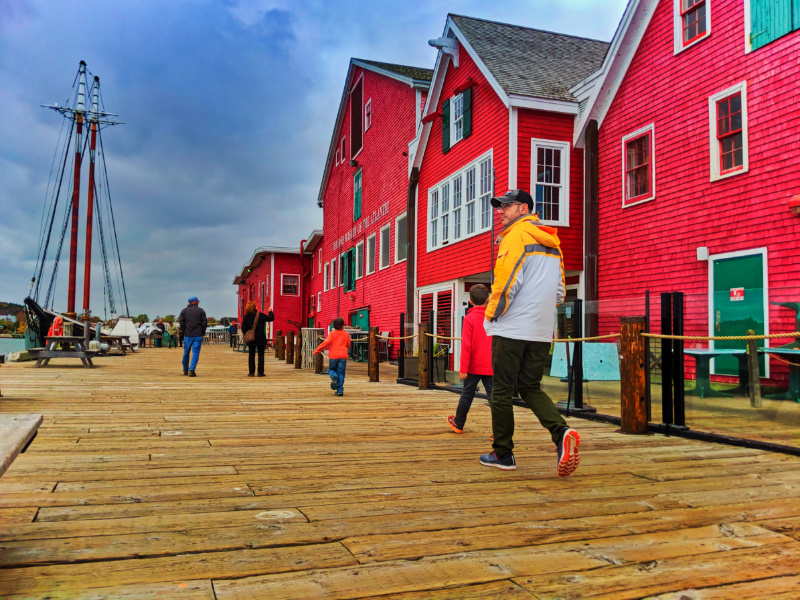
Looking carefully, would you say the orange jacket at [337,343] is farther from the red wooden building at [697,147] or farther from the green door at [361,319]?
the green door at [361,319]

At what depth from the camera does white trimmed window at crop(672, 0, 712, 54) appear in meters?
11.6

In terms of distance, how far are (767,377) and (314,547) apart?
199 inches

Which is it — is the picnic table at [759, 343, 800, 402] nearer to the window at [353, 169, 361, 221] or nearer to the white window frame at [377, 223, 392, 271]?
the white window frame at [377, 223, 392, 271]

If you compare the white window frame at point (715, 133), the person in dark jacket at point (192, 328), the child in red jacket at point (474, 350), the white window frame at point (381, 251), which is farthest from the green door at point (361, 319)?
the child in red jacket at point (474, 350)

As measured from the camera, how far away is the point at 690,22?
39.7ft

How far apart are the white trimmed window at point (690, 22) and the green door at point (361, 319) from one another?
15.0 m

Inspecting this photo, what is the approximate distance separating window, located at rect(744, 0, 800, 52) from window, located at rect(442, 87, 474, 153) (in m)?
6.77

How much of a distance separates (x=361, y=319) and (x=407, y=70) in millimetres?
9209

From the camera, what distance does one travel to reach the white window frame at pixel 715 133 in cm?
1062

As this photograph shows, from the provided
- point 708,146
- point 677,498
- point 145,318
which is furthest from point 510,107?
point 145,318

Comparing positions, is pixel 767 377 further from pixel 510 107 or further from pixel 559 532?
pixel 510 107

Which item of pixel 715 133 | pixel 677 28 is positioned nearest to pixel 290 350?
pixel 715 133

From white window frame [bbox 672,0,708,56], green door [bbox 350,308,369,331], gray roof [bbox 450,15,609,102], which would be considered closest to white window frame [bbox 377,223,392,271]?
green door [bbox 350,308,369,331]

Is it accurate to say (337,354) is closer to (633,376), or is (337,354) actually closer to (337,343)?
(337,343)
